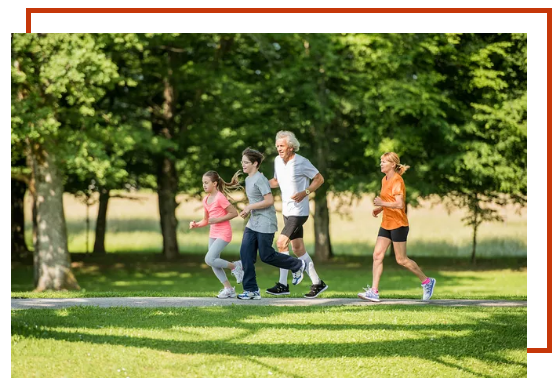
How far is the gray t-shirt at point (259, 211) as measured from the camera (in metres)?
9.95

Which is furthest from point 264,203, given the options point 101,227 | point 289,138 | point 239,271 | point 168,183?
Answer: point 101,227

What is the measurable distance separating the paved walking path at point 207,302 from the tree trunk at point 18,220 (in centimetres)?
2150

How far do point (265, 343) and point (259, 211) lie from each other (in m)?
1.72

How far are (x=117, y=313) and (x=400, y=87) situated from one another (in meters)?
17.1

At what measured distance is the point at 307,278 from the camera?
89.6ft

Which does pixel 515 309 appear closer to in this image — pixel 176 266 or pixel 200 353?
pixel 200 353

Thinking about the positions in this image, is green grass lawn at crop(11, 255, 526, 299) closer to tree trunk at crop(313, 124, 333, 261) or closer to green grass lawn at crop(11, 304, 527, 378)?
tree trunk at crop(313, 124, 333, 261)
